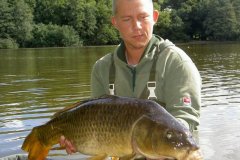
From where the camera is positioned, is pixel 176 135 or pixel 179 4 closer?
pixel 176 135

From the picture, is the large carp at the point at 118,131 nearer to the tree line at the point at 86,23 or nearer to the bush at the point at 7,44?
the bush at the point at 7,44

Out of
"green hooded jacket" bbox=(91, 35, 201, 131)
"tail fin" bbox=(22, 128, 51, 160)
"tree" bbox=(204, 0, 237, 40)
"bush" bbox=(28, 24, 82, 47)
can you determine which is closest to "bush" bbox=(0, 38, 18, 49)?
"bush" bbox=(28, 24, 82, 47)

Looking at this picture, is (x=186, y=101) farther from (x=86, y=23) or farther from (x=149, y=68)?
(x=86, y=23)

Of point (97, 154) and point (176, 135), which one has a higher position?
point (176, 135)

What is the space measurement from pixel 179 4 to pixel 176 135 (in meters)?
117

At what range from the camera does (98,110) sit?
363cm

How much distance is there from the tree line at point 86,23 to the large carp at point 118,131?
7497 centimetres

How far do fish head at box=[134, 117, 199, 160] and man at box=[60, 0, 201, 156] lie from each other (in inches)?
22.6

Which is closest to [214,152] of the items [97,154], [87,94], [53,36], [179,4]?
[97,154]

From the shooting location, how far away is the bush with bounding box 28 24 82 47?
8144 cm

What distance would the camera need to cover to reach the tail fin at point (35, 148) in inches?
159

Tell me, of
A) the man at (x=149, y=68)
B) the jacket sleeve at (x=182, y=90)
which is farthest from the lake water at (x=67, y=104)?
the jacket sleeve at (x=182, y=90)

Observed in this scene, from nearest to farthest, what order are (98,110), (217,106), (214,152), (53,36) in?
(98,110), (214,152), (217,106), (53,36)

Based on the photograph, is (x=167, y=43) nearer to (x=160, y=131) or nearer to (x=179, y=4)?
(x=160, y=131)
